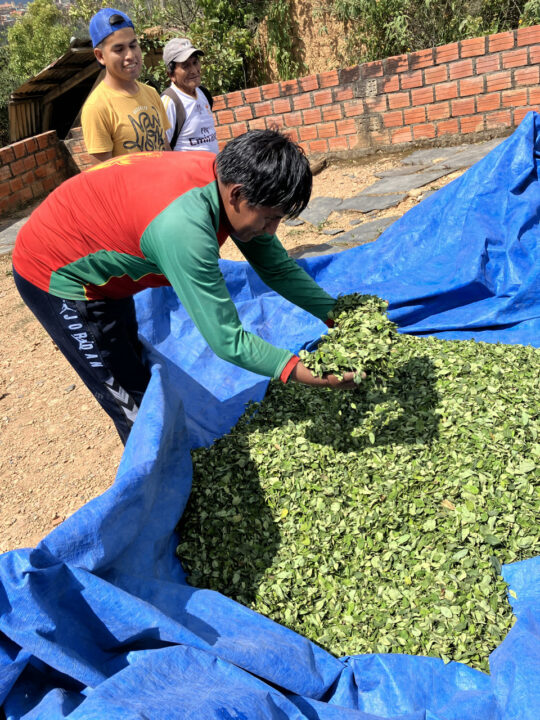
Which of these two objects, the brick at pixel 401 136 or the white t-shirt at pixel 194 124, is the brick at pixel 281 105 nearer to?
the brick at pixel 401 136

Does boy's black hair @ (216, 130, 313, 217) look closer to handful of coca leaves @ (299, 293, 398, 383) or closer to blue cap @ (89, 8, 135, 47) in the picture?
handful of coca leaves @ (299, 293, 398, 383)

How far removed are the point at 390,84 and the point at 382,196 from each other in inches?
70.5

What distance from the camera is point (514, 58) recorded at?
609 cm

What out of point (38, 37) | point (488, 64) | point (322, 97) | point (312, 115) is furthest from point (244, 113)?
point (38, 37)

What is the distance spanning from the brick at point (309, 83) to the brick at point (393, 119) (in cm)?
91

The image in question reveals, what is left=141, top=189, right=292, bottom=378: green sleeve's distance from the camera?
6.06ft

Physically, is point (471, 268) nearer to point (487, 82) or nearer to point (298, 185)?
point (298, 185)

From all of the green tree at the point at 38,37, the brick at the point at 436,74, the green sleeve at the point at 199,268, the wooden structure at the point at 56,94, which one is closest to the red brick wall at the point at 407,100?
the brick at the point at 436,74

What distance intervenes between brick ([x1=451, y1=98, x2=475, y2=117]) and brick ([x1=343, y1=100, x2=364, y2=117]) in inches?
42.2

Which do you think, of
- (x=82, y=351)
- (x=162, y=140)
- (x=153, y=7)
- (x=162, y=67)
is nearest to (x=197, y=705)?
(x=82, y=351)

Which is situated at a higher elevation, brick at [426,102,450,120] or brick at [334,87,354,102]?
brick at [334,87,354,102]

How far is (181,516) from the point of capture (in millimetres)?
2447

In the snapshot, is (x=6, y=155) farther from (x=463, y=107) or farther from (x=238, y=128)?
(x=463, y=107)

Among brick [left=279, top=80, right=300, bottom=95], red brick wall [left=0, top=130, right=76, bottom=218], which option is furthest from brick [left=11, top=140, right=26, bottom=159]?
brick [left=279, top=80, right=300, bottom=95]
